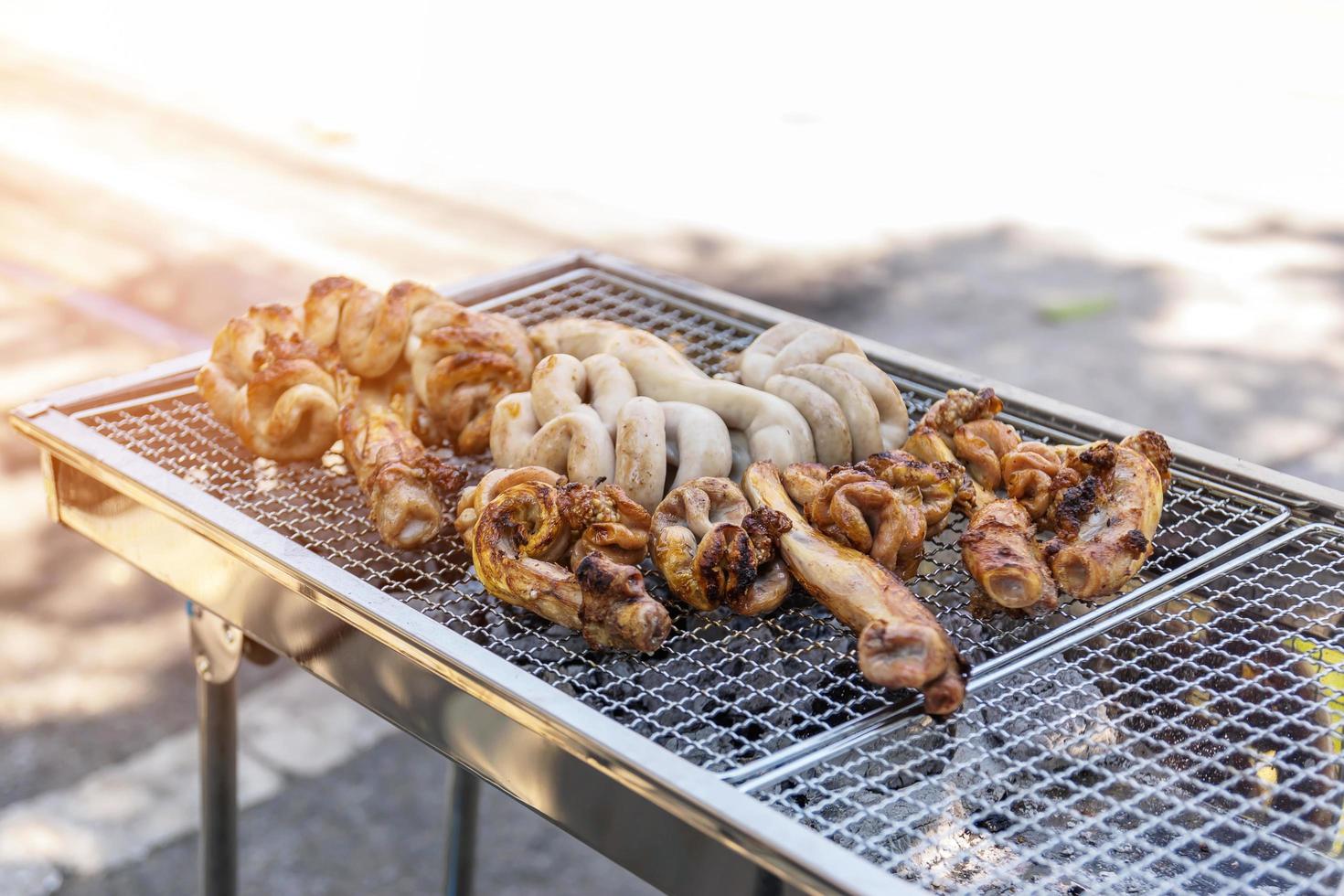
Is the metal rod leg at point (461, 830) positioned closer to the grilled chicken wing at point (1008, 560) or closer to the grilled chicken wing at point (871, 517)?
the grilled chicken wing at point (871, 517)

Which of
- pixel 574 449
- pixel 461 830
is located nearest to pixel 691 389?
pixel 574 449

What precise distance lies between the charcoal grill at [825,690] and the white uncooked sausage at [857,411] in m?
0.20

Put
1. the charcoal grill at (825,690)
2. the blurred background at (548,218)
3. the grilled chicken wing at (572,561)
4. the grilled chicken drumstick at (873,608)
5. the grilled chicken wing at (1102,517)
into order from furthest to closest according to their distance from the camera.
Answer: the blurred background at (548,218) < the grilled chicken wing at (1102,517) < the grilled chicken wing at (572,561) < the grilled chicken drumstick at (873,608) < the charcoal grill at (825,690)

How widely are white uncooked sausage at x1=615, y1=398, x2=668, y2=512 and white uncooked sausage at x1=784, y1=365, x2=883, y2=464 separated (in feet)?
0.96

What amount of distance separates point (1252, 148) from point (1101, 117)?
1.17 metres

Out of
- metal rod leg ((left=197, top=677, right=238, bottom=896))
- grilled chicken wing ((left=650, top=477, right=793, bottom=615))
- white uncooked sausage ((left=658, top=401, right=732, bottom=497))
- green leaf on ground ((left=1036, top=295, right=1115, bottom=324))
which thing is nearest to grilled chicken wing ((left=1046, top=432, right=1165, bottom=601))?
grilled chicken wing ((left=650, top=477, right=793, bottom=615))

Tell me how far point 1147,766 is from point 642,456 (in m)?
0.79

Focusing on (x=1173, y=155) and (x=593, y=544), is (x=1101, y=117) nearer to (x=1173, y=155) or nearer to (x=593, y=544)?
(x=1173, y=155)

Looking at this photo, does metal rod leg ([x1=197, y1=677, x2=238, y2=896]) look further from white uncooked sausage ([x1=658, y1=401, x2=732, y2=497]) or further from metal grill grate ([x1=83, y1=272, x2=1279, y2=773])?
white uncooked sausage ([x1=658, y1=401, x2=732, y2=497])

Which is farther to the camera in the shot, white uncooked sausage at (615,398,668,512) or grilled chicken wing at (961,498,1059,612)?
white uncooked sausage at (615,398,668,512)

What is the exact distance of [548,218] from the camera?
7.71 m

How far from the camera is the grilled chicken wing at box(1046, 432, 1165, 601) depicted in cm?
179

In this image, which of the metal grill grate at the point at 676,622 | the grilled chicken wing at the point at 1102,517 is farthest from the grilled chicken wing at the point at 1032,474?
the metal grill grate at the point at 676,622

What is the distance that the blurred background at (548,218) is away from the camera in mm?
3570
